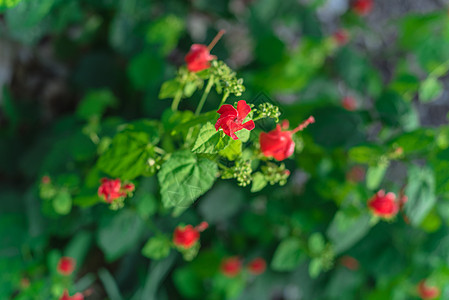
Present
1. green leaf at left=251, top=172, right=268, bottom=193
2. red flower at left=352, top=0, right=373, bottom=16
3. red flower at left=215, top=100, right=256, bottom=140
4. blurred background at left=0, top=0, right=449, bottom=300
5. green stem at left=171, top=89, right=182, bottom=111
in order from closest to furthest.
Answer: red flower at left=215, top=100, right=256, bottom=140
green leaf at left=251, top=172, right=268, bottom=193
green stem at left=171, top=89, right=182, bottom=111
blurred background at left=0, top=0, right=449, bottom=300
red flower at left=352, top=0, right=373, bottom=16

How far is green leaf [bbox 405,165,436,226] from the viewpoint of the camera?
908 mm

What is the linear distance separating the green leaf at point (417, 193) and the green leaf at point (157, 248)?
0.55 meters

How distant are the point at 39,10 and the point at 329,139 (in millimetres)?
767

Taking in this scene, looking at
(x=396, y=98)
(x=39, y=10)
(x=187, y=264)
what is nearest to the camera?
(x=39, y=10)

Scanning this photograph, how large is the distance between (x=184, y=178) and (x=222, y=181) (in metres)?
0.59

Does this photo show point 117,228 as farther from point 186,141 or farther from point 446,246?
point 446,246

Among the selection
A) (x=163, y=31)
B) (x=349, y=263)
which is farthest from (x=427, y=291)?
(x=163, y=31)

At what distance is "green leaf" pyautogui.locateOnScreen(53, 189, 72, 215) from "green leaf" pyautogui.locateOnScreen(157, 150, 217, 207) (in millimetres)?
417

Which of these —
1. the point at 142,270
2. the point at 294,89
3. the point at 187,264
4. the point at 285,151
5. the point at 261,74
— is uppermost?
the point at 285,151

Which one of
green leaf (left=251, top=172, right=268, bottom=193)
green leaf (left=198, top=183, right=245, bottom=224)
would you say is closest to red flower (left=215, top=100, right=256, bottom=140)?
green leaf (left=251, top=172, right=268, bottom=193)

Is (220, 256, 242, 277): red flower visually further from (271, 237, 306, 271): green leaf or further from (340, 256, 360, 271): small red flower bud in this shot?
(340, 256, 360, 271): small red flower bud

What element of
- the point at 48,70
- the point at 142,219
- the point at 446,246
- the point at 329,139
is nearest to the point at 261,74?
the point at 329,139

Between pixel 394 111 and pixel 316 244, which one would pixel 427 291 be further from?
pixel 394 111

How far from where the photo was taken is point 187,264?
134 cm
